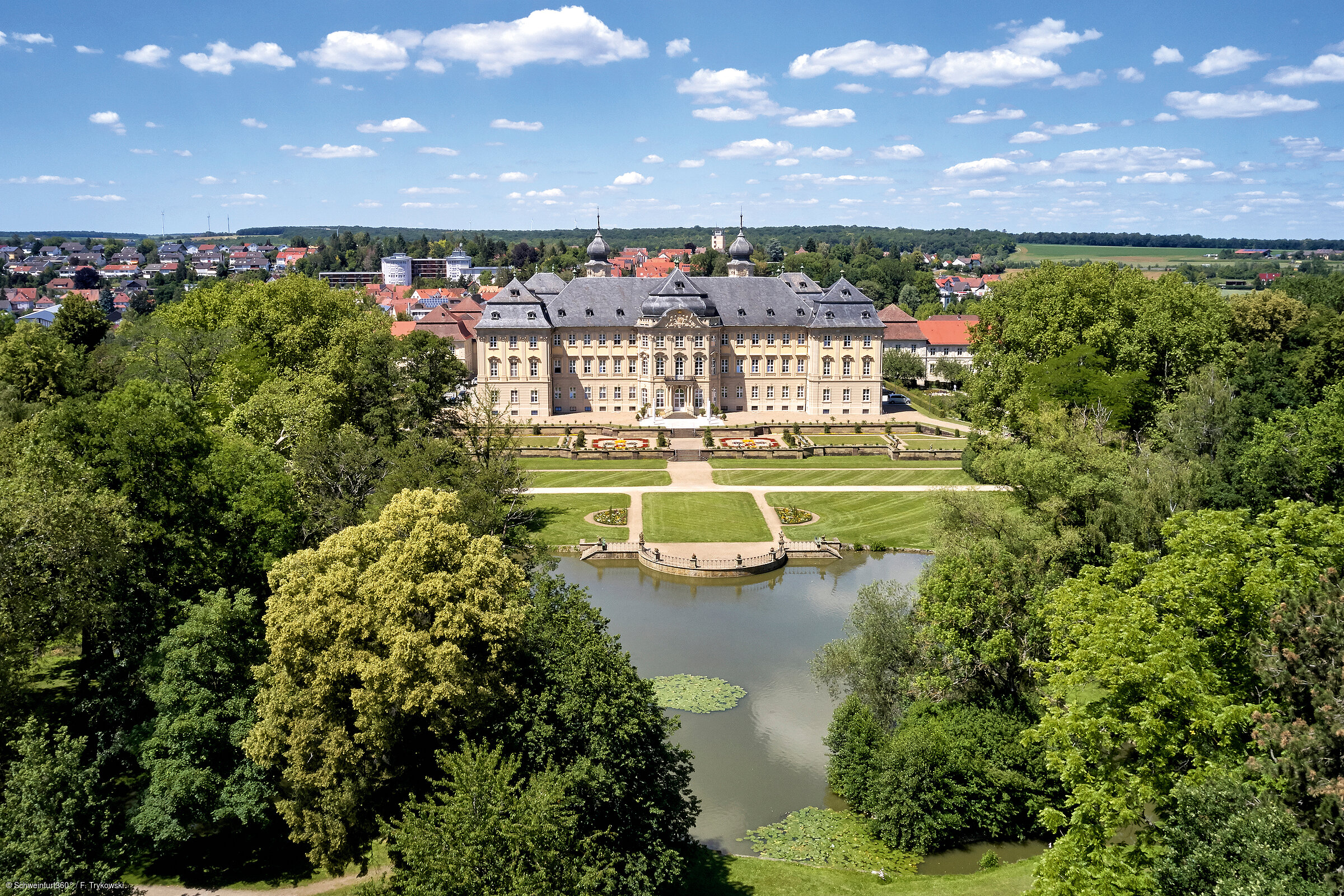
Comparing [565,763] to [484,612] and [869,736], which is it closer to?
[484,612]

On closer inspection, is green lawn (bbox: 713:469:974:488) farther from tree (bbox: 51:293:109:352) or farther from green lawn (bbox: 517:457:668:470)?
tree (bbox: 51:293:109:352)

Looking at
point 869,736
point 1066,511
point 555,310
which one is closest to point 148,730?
point 869,736

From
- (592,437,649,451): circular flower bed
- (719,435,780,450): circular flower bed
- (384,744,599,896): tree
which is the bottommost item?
(592,437,649,451): circular flower bed

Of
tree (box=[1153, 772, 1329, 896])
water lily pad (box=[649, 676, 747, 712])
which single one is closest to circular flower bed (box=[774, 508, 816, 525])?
water lily pad (box=[649, 676, 747, 712])

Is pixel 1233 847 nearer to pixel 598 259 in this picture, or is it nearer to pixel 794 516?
pixel 794 516

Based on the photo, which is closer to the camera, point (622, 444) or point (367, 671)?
point (367, 671)

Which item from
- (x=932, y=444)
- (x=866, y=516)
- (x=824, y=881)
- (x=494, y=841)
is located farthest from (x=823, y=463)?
(x=494, y=841)
